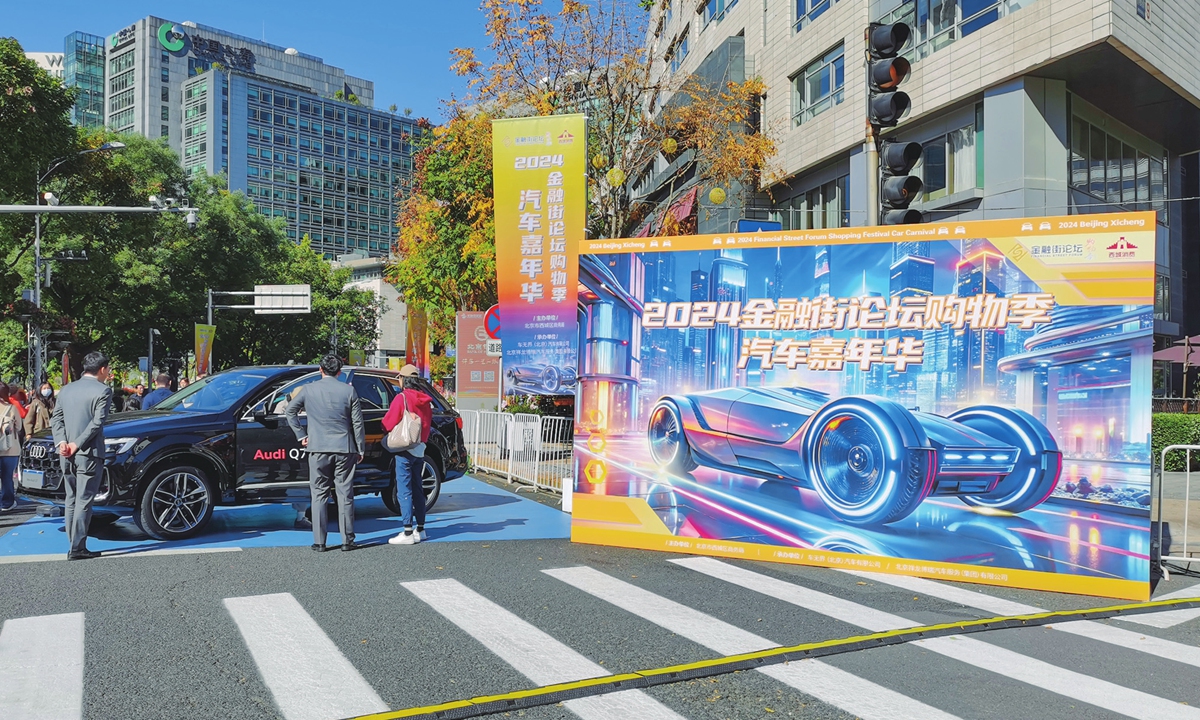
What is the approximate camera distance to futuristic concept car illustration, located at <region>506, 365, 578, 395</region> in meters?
13.3

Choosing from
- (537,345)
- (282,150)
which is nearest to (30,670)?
(537,345)

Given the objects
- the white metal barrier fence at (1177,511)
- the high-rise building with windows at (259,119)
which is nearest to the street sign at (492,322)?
the white metal barrier fence at (1177,511)

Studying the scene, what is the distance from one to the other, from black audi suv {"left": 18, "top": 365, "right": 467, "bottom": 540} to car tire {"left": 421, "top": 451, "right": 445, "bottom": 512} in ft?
1.42

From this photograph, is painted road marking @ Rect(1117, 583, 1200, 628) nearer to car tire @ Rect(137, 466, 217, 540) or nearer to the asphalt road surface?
the asphalt road surface

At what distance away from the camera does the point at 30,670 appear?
5.34m

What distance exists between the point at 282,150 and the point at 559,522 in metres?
135

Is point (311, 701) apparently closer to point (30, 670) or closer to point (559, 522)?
point (30, 670)

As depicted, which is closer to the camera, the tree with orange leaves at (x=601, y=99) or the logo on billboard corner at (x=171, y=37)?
the tree with orange leaves at (x=601, y=99)

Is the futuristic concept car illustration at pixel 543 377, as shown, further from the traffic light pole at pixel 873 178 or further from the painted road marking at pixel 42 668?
the painted road marking at pixel 42 668

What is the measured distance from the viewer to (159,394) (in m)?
14.2

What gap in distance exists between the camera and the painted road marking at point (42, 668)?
4.75 meters

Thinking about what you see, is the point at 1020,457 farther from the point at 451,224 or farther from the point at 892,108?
the point at 451,224

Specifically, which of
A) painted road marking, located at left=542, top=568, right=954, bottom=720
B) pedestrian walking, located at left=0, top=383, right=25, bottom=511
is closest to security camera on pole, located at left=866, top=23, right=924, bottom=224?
painted road marking, located at left=542, top=568, right=954, bottom=720

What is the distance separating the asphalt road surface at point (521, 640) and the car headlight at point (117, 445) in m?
1.26
